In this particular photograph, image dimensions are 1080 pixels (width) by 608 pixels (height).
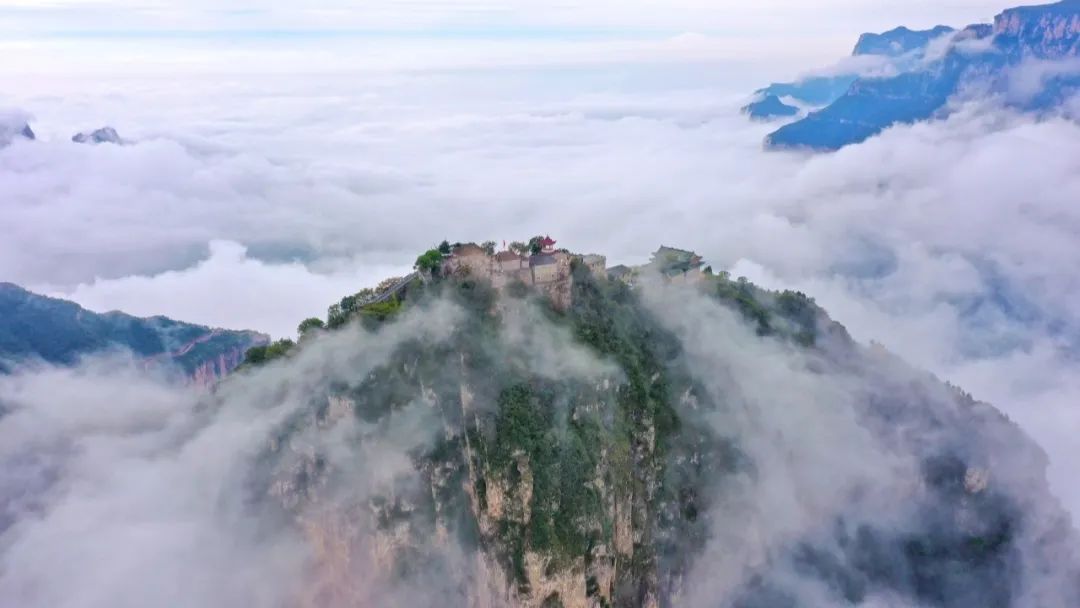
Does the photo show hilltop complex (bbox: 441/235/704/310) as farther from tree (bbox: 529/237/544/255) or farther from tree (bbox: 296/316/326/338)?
tree (bbox: 296/316/326/338)

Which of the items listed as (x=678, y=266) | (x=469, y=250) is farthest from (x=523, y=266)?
(x=678, y=266)

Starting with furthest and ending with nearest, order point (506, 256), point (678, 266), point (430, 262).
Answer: point (678, 266), point (430, 262), point (506, 256)

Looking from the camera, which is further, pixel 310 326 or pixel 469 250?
pixel 310 326

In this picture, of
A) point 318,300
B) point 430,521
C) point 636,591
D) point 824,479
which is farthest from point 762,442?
point 318,300

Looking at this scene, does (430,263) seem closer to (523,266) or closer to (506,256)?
(506,256)

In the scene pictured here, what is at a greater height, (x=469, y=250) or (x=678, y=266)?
(x=469, y=250)

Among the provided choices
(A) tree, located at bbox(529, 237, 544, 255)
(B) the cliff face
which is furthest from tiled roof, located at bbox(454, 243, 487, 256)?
(A) tree, located at bbox(529, 237, 544, 255)

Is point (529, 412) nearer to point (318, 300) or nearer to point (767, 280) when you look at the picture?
point (318, 300)
